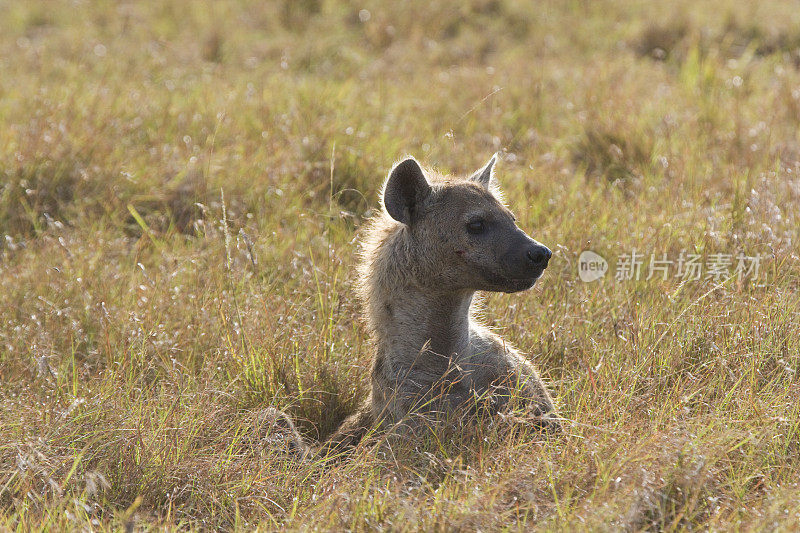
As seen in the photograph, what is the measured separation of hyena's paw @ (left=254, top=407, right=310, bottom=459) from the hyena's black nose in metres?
1.06

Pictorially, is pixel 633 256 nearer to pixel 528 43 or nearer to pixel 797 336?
pixel 797 336

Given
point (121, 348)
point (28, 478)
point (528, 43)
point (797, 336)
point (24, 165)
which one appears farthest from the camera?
point (528, 43)

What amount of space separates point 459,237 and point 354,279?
1.14 metres

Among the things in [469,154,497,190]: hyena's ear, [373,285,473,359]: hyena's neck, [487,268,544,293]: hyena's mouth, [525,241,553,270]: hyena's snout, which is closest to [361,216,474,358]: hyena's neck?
[373,285,473,359]: hyena's neck

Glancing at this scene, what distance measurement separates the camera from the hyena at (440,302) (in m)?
3.57

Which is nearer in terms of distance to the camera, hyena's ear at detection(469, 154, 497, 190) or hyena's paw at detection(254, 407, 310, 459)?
hyena's paw at detection(254, 407, 310, 459)

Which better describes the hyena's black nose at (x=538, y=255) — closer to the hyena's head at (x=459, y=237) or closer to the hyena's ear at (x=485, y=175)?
the hyena's head at (x=459, y=237)

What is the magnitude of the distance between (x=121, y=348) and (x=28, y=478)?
3.86 feet

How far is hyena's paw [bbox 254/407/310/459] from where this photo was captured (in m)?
3.50

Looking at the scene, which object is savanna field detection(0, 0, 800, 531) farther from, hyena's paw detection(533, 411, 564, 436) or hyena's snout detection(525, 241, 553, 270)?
hyena's snout detection(525, 241, 553, 270)

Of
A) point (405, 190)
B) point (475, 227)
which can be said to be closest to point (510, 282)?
point (475, 227)

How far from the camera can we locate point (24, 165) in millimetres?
5855

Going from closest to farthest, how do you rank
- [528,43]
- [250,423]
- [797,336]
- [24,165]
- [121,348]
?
[250,423] → [797,336] → [121,348] → [24,165] → [528,43]

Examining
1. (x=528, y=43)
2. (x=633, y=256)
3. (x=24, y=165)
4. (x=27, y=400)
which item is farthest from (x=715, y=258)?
(x=528, y=43)
